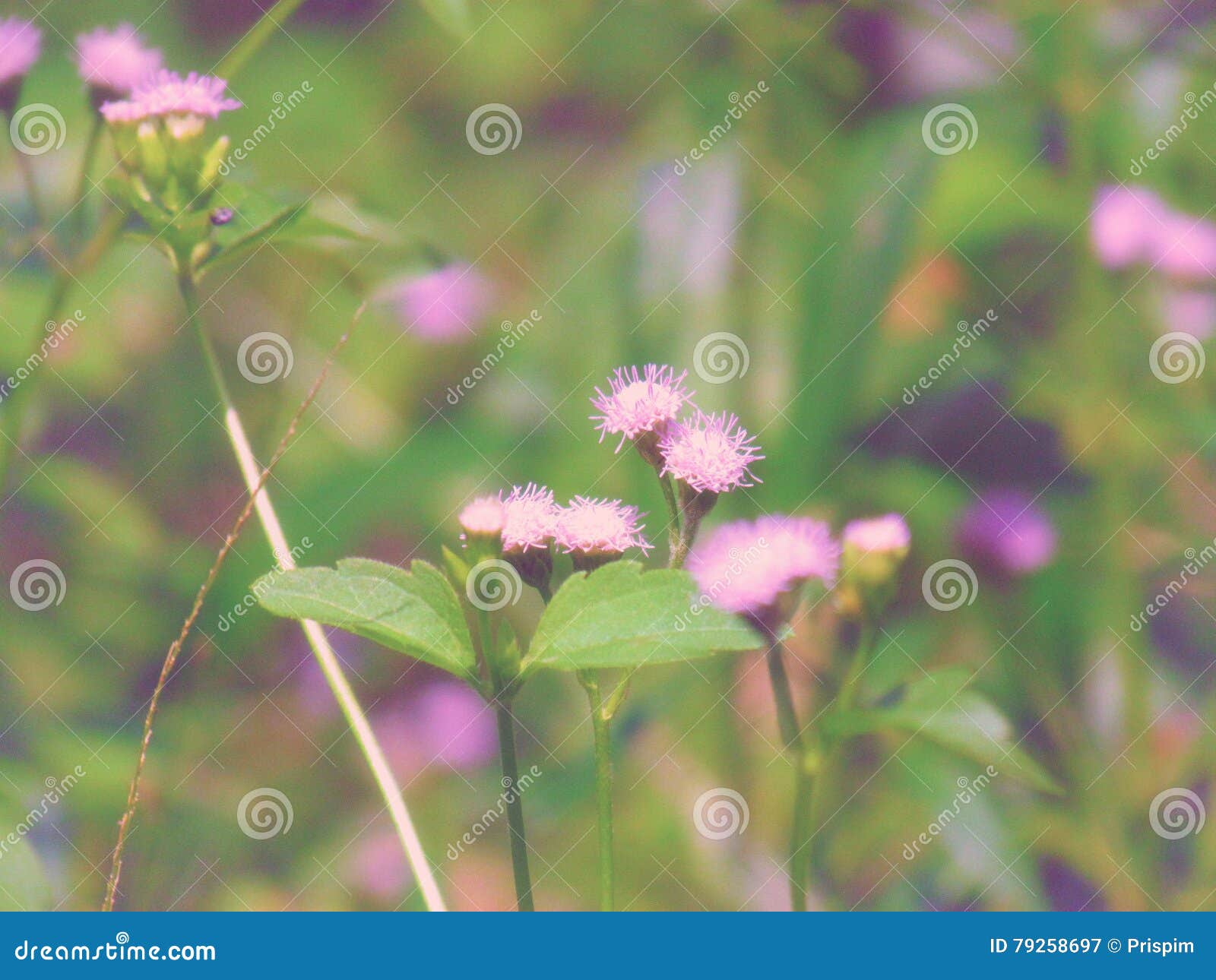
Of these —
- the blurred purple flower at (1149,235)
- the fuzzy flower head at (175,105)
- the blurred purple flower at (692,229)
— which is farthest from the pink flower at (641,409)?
the blurred purple flower at (1149,235)

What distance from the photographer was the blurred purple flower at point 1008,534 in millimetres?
1740

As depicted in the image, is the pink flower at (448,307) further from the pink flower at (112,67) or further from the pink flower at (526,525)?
the pink flower at (526,525)

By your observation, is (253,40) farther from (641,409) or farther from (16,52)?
(641,409)

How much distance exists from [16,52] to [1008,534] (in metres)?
1.47

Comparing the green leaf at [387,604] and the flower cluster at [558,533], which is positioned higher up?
the flower cluster at [558,533]

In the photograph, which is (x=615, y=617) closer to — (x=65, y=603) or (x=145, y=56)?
(x=145, y=56)

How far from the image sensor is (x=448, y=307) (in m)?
2.46

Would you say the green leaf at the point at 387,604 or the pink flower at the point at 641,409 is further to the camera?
the pink flower at the point at 641,409

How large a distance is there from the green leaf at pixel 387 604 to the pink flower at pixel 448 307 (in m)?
1.64

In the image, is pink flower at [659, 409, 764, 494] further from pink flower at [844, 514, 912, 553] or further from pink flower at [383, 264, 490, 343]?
pink flower at [383, 264, 490, 343]

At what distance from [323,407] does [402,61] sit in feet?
2.73

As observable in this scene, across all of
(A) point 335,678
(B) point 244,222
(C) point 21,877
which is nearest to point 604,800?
(A) point 335,678

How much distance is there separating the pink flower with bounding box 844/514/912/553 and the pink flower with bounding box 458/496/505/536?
0.29m

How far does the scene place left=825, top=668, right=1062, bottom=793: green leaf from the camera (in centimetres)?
77
